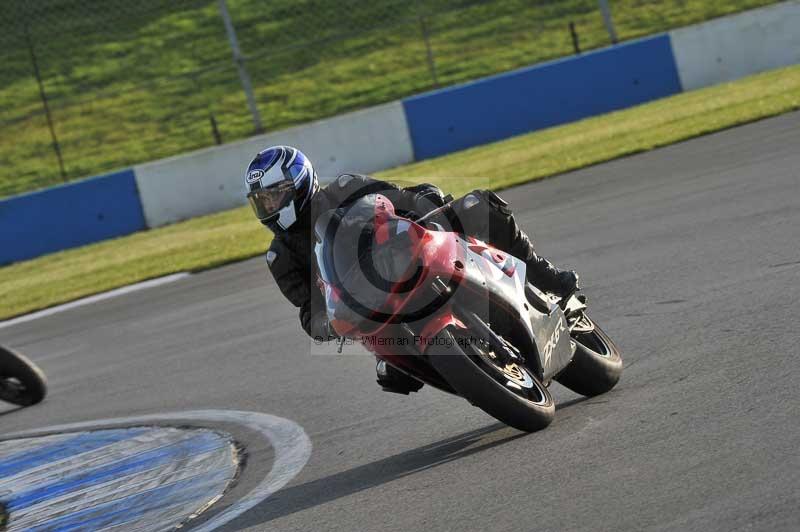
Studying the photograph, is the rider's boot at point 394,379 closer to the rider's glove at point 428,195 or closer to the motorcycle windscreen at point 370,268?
the motorcycle windscreen at point 370,268

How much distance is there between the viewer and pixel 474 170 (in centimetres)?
1828

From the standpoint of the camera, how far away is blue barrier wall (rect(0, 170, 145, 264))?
2075 cm

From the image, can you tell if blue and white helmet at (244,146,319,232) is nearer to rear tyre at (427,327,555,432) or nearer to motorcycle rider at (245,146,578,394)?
motorcycle rider at (245,146,578,394)

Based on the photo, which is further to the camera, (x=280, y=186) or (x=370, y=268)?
(x=280, y=186)

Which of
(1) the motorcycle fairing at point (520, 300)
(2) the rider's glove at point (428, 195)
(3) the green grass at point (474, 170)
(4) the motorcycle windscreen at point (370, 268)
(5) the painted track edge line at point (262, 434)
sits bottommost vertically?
(5) the painted track edge line at point (262, 434)

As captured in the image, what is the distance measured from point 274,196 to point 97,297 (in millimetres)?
9814

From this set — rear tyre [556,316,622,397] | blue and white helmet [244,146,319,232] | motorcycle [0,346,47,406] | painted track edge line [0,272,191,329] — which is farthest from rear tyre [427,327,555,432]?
painted track edge line [0,272,191,329]

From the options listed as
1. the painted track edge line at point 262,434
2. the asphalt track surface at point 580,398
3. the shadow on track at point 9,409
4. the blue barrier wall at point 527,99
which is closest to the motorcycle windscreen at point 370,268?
the asphalt track surface at point 580,398

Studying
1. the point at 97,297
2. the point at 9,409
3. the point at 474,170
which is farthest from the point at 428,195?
the point at 474,170

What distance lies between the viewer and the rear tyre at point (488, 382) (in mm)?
5160

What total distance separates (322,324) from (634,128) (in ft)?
44.9

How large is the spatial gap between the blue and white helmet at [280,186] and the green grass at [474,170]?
342 inches

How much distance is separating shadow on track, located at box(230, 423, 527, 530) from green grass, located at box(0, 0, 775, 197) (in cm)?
1904

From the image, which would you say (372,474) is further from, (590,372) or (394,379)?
(590,372)
